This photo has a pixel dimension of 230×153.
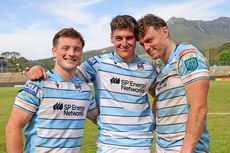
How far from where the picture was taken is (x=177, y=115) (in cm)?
254

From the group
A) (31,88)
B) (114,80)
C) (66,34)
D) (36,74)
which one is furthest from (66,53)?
(114,80)

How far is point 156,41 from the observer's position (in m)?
2.79

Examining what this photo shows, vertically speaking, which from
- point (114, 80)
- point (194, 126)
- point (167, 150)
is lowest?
point (167, 150)

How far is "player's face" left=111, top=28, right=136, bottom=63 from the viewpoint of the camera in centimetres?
290

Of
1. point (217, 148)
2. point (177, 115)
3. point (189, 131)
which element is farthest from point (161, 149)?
point (217, 148)

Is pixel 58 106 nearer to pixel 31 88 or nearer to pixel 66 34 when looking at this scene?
pixel 31 88

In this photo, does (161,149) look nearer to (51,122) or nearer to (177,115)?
(177,115)

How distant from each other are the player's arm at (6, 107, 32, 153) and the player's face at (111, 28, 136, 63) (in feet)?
4.35

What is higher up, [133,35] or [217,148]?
[133,35]

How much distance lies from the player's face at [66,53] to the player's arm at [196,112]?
1.35 meters

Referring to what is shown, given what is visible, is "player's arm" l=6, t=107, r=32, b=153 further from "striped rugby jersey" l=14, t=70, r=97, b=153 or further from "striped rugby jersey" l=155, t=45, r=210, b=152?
"striped rugby jersey" l=155, t=45, r=210, b=152

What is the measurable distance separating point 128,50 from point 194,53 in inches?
34.4

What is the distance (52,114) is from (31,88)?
14.3 inches

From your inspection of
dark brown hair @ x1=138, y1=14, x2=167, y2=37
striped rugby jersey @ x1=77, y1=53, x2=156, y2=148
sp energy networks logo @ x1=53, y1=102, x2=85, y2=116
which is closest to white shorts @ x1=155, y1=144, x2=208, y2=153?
striped rugby jersey @ x1=77, y1=53, x2=156, y2=148
